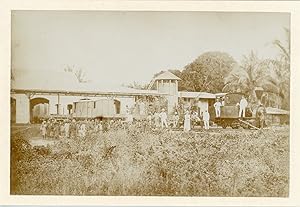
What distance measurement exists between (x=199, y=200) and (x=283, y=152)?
328mm

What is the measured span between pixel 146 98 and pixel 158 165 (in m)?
0.23

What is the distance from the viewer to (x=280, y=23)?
4.77 feet

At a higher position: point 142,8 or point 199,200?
point 142,8

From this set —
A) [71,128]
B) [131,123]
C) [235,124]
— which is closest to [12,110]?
[71,128]

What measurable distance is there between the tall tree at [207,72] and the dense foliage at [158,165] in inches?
6.3

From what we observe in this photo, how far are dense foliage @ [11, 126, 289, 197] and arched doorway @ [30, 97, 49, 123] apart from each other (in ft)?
0.28

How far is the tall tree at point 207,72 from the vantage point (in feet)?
4.83

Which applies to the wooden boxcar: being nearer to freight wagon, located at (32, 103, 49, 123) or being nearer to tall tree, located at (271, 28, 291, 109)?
freight wagon, located at (32, 103, 49, 123)

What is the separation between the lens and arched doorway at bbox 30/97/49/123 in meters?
1.46

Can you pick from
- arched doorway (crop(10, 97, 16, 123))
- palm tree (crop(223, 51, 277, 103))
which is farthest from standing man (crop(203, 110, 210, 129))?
arched doorway (crop(10, 97, 16, 123))

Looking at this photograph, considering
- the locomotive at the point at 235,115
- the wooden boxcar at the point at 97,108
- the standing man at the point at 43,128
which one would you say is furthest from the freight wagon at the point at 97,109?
the locomotive at the point at 235,115

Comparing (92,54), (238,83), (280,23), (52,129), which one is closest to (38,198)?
(52,129)

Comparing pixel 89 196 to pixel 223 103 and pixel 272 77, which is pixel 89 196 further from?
pixel 272 77

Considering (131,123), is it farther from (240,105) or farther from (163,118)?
(240,105)
